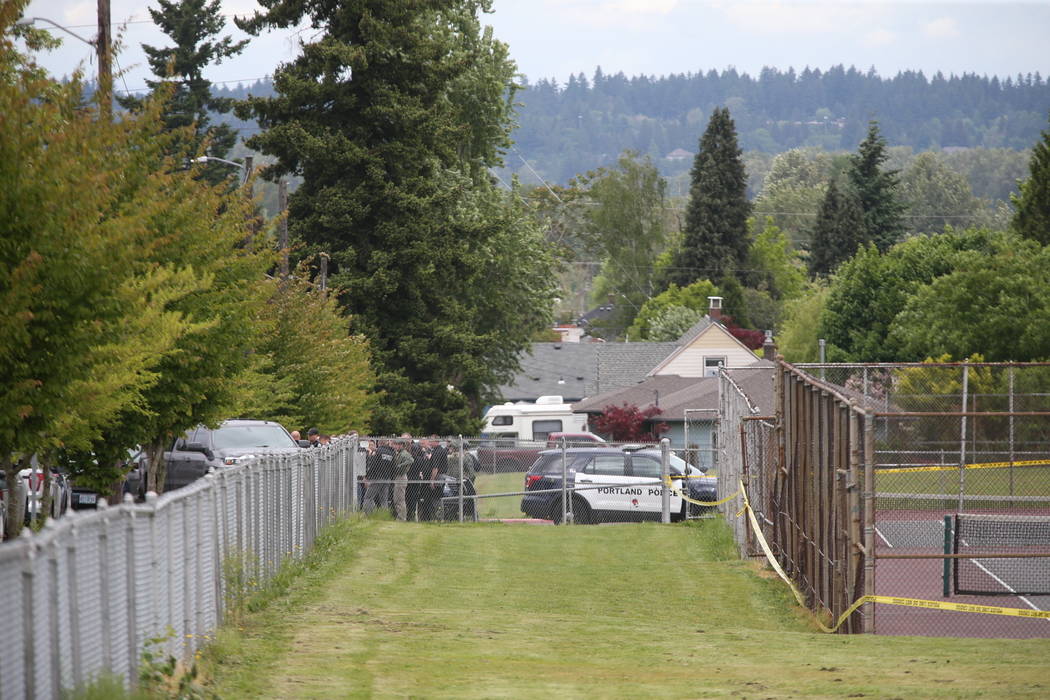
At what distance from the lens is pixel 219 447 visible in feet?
78.6

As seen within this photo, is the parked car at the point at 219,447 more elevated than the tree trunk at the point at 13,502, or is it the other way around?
the tree trunk at the point at 13,502

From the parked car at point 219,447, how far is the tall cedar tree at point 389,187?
16510mm

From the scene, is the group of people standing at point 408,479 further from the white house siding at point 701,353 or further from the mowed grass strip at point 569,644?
the white house siding at point 701,353

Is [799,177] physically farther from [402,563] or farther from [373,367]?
[402,563]

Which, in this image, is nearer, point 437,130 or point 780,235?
point 437,130

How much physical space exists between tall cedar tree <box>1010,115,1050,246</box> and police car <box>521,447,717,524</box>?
23774 mm

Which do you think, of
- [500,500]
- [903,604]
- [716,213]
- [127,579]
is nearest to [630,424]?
[500,500]

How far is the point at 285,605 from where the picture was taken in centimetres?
1316

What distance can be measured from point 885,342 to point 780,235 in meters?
46.8

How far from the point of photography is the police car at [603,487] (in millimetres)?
28359

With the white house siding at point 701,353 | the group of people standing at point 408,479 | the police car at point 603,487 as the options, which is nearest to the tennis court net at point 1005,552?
the police car at point 603,487

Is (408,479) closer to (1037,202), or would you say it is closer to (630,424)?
(1037,202)

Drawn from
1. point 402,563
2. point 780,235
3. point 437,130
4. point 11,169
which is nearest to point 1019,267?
point 437,130

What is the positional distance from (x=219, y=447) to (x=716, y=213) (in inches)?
2922
